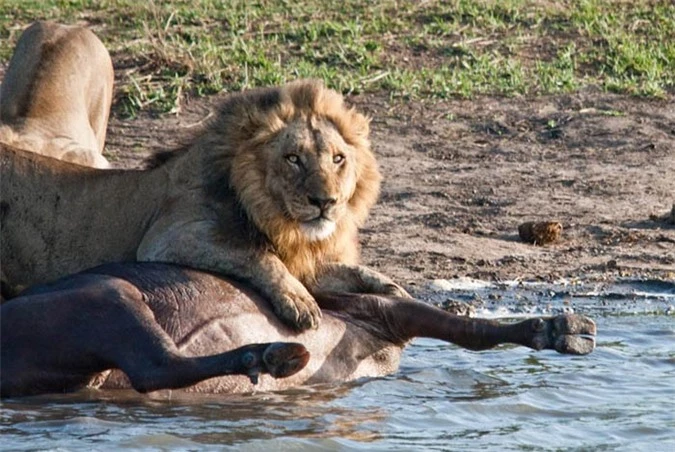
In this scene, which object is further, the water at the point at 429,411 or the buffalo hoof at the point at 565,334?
the buffalo hoof at the point at 565,334

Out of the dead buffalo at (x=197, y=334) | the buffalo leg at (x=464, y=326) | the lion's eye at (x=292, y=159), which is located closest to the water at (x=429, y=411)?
the dead buffalo at (x=197, y=334)

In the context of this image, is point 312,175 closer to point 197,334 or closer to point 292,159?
point 292,159

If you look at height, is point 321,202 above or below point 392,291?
above

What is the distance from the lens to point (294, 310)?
7.22 m

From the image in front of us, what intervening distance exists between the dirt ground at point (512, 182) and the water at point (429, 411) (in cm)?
108

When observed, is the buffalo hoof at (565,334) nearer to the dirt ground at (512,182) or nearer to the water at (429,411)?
the water at (429,411)

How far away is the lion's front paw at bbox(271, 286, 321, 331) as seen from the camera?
721cm

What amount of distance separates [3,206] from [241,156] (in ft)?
4.01

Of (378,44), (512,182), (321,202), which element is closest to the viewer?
(321,202)

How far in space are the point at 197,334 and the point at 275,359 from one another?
2.36 ft

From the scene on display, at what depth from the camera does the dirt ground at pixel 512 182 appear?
32.4 feet

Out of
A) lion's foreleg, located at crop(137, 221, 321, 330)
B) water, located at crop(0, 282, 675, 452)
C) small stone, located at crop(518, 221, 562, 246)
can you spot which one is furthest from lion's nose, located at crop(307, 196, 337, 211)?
small stone, located at crop(518, 221, 562, 246)

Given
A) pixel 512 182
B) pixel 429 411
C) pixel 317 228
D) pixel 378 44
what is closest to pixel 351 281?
pixel 317 228

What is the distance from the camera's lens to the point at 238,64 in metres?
12.3
